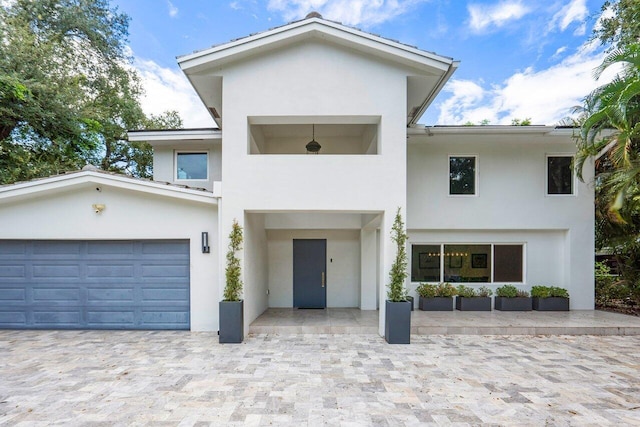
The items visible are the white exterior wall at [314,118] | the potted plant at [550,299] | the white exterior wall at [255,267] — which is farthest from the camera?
the potted plant at [550,299]

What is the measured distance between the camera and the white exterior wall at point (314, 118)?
717cm

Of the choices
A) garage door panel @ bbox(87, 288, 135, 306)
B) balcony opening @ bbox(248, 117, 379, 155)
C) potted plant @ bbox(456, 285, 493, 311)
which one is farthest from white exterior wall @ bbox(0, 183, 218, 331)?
potted plant @ bbox(456, 285, 493, 311)

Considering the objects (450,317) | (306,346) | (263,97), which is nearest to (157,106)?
(263,97)

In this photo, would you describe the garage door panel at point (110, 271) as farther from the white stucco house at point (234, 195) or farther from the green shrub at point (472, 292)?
the green shrub at point (472, 292)

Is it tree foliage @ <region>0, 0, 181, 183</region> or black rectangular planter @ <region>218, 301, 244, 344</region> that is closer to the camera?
black rectangular planter @ <region>218, 301, 244, 344</region>

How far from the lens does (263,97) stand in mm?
7391

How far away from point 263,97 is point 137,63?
14.1 meters

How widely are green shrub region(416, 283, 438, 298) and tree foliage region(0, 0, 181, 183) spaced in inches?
550

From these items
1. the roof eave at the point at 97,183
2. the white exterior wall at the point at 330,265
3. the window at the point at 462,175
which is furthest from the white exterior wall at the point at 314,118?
the window at the point at 462,175

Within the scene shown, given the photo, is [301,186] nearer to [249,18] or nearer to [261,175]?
[261,175]

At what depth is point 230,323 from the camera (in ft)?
22.3

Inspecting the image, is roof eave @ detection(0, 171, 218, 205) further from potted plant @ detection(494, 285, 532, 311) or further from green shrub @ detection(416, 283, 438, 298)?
potted plant @ detection(494, 285, 532, 311)

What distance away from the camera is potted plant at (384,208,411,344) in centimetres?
680

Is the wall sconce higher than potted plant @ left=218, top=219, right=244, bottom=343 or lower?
higher
